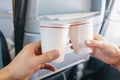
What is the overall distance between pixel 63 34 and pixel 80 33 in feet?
0.24

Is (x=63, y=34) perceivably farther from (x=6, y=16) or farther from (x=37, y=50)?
(x=6, y=16)

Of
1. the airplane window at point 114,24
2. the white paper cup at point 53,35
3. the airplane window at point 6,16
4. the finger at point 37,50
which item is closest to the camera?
the white paper cup at point 53,35

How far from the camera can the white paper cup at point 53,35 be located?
685 mm

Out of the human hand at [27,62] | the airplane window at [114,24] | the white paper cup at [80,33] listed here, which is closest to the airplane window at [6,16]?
the human hand at [27,62]

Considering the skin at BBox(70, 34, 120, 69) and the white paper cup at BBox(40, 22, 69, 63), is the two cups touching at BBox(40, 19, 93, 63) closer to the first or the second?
the white paper cup at BBox(40, 22, 69, 63)

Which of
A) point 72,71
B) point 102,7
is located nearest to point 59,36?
point 102,7

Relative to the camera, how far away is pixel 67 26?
27.4 inches

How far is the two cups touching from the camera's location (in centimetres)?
69

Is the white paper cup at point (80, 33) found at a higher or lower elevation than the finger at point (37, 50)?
higher

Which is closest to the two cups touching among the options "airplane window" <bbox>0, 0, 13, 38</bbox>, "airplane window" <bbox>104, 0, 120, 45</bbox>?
"airplane window" <bbox>0, 0, 13, 38</bbox>

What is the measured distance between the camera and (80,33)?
75 cm

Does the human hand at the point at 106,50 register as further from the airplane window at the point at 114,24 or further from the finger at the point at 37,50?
the airplane window at the point at 114,24

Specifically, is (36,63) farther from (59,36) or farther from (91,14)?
(91,14)

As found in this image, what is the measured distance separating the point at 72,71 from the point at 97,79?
261 mm
